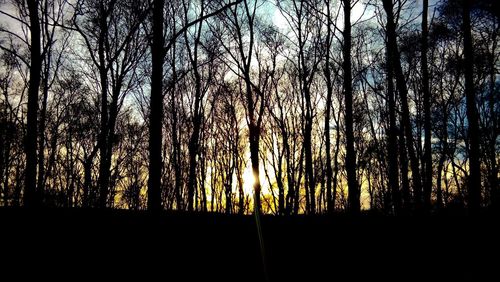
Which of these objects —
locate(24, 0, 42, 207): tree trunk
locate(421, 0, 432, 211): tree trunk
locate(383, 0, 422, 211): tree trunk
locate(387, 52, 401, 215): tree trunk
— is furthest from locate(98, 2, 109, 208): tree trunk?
locate(421, 0, 432, 211): tree trunk

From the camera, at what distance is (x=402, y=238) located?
17.1ft

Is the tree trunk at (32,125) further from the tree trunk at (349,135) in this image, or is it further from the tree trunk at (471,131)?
the tree trunk at (471,131)

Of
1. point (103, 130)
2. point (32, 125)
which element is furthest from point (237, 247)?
point (103, 130)

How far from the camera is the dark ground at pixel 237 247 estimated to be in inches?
143

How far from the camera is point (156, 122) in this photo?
16.5 feet

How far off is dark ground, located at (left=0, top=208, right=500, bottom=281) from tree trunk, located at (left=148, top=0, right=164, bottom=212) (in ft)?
1.18

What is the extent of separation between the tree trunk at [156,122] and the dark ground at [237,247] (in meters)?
0.36

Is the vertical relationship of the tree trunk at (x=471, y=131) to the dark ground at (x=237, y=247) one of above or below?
above

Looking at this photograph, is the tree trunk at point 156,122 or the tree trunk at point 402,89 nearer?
the tree trunk at point 156,122

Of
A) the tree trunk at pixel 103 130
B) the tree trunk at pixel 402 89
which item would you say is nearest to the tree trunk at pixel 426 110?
the tree trunk at pixel 402 89

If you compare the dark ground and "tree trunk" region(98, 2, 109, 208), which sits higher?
"tree trunk" region(98, 2, 109, 208)

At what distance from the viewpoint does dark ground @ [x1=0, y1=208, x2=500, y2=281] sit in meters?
3.64

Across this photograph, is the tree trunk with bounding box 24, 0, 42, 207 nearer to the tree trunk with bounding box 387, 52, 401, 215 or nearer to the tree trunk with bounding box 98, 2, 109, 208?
the tree trunk with bounding box 98, 2, 109, 208

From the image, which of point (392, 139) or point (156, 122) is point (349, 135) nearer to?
point (392, 139)
